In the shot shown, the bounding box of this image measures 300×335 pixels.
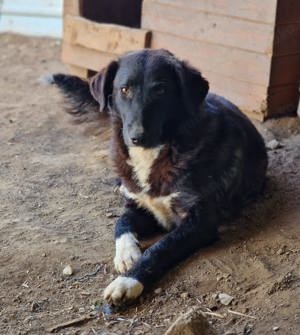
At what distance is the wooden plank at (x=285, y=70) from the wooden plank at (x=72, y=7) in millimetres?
2125

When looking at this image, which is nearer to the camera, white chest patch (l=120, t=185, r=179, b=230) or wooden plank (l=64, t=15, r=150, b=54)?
white chest patch (l=120, t=185, r=179, b=230)

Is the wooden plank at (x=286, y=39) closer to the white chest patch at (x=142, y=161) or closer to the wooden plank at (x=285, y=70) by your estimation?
the wooden plank at (x=285, y=70)

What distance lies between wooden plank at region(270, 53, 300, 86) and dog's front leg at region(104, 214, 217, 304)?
1.88m

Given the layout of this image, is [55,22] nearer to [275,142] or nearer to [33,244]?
[275,142]

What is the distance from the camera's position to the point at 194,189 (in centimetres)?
335

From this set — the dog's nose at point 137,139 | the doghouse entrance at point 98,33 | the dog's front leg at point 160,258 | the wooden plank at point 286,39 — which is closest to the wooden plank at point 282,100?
the wooden plank at point 286,39

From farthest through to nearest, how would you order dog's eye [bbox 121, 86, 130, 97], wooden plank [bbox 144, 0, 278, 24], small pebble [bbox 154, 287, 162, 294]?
wooden plank [bbox 144, 0, 278, 24]
dog's eye [bbox 121, 86, 130, 97]
small pebble [bbox 154, 287, 162, 294]

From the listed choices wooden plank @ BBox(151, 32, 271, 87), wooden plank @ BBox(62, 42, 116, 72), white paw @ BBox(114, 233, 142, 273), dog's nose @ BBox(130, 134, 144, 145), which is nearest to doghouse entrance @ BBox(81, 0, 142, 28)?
wooden plank @ BBox(62, 42, 116, 72)

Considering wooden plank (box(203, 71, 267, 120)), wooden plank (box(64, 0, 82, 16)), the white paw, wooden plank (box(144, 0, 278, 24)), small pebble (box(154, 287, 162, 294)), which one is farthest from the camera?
wooden plank (box(64, 0, 82, 16))

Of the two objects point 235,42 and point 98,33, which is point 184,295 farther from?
point 98,33

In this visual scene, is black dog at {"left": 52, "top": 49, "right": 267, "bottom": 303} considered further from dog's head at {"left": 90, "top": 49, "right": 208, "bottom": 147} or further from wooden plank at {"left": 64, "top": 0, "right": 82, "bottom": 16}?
wooden plank at {"left": 64, "top": 0, "right": 82, "bottom": 16}

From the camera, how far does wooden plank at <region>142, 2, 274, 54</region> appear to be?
478 centimetres

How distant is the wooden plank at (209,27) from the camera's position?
478 centimetres

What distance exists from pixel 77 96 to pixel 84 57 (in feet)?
5.46
